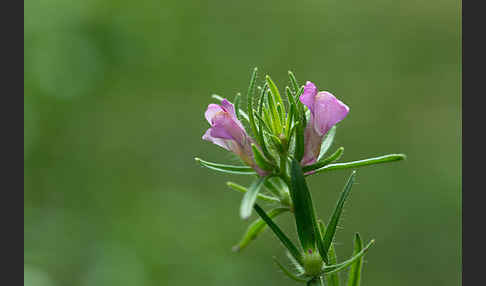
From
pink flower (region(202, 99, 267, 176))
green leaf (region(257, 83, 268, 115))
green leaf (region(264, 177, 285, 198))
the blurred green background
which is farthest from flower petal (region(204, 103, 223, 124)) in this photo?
the blurred green background

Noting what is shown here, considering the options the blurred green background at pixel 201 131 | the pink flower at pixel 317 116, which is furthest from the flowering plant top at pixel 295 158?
the blurred green background at pixel 201 131

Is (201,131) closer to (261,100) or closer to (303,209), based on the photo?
(261,100)

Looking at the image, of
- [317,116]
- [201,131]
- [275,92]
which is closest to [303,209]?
[317,116]

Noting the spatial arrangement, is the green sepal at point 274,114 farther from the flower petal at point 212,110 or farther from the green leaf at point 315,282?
the green leaf at point 315,282

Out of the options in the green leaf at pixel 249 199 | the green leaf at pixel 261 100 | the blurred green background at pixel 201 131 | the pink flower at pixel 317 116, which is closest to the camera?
the green leaf at pixel 249 199

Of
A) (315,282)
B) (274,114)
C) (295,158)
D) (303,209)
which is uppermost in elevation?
(274,114)

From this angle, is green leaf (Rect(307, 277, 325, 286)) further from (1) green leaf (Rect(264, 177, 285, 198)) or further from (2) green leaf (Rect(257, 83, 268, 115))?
(2) green leaf (Rect(257, 83, 268, 115))

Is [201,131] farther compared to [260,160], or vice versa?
[201,131]
